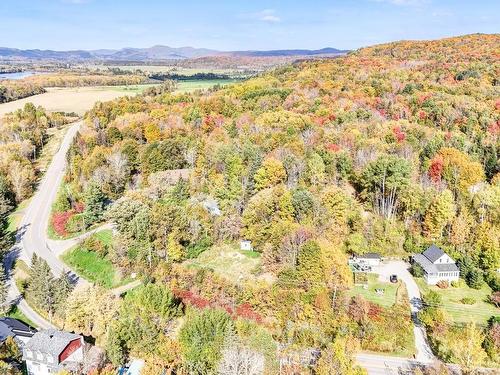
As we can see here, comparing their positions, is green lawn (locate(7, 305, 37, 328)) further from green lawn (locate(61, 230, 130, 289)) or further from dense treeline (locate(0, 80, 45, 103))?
dense treeline (locate(0, 80, 45, 103))

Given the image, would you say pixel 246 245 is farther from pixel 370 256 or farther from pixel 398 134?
pixel 398 134

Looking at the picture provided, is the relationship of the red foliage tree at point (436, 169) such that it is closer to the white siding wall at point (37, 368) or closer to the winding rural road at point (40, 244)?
the winding rural road at point (40, 244)

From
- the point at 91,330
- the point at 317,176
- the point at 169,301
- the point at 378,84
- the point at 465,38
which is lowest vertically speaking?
the point at 91,330

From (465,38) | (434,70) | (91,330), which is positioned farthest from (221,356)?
(465,38)

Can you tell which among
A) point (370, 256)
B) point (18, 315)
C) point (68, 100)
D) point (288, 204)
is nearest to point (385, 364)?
point (370, 256)

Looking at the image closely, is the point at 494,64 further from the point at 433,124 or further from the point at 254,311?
the point at 254,311

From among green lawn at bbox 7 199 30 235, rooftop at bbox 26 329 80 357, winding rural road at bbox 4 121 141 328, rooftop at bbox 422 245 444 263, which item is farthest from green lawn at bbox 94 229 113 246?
rooftop at bbox 422 245 444 263
